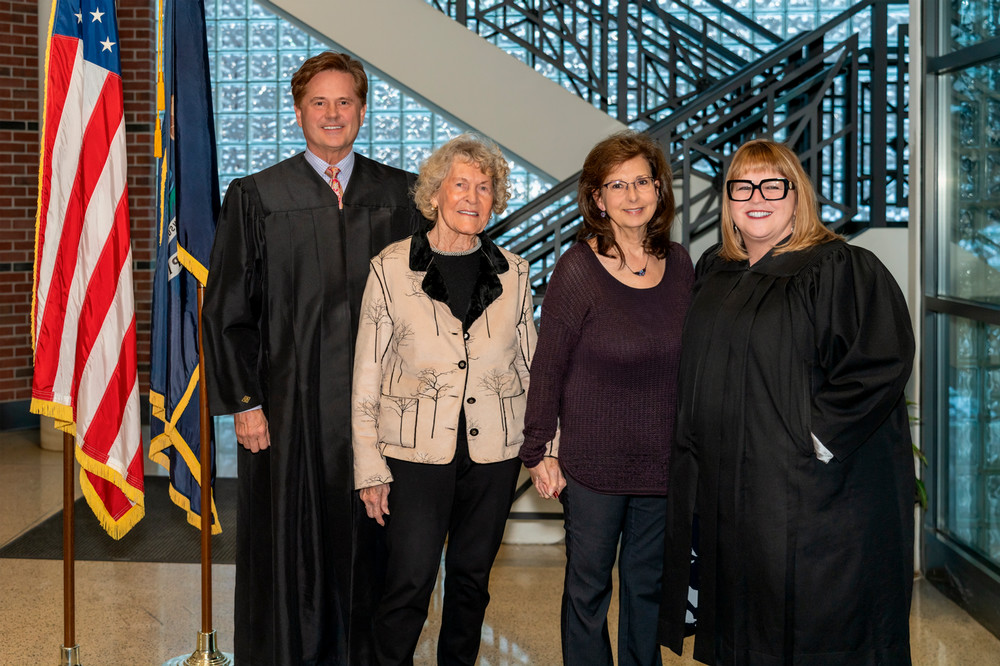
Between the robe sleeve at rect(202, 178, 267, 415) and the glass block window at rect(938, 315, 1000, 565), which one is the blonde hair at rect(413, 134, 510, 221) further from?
the glass block window at rect(938, 315, 1000, 565)

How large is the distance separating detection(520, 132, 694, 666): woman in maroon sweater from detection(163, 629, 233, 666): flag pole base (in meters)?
1.30

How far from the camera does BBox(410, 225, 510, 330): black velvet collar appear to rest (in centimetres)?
253

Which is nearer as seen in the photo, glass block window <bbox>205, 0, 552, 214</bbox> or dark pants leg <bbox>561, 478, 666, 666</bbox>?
dark pants leg <bbox>561, 478, 666, 666</bbox>

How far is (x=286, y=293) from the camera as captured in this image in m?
2.73

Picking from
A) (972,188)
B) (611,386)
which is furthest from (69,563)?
(972,188)

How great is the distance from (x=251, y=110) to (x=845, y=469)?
7474 millimetres

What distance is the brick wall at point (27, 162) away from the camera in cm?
670

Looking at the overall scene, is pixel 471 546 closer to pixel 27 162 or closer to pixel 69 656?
pixel 69 656

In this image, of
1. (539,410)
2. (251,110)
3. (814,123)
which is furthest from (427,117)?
(539,410)

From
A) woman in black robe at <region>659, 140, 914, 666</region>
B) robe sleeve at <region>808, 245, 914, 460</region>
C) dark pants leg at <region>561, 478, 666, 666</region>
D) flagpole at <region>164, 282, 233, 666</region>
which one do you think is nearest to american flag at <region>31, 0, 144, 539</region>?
flagpole at <region>164, 282, 233, 666</region>

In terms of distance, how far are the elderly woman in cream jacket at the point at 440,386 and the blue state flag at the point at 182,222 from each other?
80cm

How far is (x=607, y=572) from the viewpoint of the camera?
8.22ft

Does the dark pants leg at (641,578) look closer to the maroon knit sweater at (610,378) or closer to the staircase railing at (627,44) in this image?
the maroon knit sweater at (610,378)

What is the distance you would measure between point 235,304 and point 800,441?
5.13 ft
